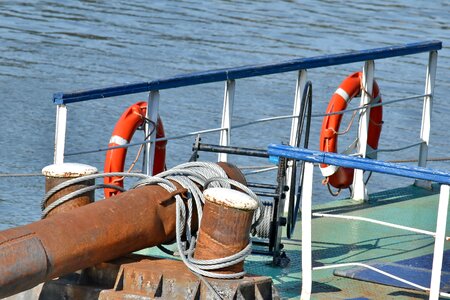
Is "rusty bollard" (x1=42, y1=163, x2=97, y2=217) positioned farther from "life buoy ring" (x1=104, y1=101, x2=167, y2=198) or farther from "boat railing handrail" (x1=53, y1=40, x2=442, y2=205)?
"life buoy ring" (x1=104, y1=101, x2=167, y2=198)

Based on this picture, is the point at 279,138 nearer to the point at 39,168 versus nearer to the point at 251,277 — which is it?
the point at 39,168

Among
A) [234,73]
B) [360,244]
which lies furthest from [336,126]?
[234,73]

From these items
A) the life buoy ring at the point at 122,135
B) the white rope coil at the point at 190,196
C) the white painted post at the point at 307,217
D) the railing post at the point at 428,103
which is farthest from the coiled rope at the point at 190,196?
the railing post at the point at 428,103

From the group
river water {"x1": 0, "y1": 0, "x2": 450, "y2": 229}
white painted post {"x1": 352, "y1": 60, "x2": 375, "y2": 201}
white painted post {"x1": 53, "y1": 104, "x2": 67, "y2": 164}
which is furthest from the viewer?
river water {"x1": 0, "y1": 0, "x2": 450, "y2": 229}

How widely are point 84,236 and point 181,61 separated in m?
13.5

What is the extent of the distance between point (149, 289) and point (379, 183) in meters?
8.62

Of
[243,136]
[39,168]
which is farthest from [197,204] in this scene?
[243,136]

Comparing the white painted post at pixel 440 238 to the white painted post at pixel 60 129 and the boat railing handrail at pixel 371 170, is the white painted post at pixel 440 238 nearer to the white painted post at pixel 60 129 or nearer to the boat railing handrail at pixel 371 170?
the boat railing handrail at pixel 371 170

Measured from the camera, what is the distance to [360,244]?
5.82 meters

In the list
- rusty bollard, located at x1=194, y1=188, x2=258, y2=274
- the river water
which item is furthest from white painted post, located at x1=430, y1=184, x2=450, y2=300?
the river water

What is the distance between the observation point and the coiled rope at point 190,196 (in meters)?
4.12

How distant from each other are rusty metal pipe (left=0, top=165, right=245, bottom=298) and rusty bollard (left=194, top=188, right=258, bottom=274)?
22cm

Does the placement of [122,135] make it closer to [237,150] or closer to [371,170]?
[237,150]

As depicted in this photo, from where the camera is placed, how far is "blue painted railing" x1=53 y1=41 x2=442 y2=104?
15.9 feet
